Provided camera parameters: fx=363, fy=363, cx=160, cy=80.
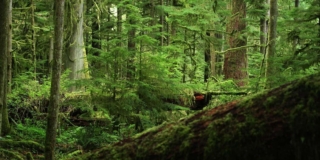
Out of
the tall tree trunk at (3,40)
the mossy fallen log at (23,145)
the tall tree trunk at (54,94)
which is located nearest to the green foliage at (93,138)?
the mossy fallen log at (23,145)

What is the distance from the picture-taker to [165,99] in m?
10.1

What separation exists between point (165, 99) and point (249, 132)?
7.78 meters

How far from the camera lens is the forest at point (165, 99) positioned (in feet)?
7.66

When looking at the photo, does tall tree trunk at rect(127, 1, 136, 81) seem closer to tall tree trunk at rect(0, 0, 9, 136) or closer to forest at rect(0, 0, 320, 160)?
forest at rect(0, 0, 320, 160)

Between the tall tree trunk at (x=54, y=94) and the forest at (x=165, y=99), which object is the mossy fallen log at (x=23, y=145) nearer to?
the forest at (x=165, y=99)

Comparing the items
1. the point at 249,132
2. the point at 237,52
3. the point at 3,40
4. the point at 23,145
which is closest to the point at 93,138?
the point at 23,145

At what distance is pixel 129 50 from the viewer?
9336 mm

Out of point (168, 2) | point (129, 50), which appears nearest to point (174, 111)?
point (129, 50)

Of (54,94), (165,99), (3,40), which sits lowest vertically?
(165,99)

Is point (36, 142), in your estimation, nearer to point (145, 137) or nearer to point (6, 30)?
point (6, 30)

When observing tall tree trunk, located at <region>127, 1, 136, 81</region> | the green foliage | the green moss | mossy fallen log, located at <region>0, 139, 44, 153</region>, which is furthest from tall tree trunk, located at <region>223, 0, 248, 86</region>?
the green moss

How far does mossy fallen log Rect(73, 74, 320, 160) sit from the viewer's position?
220cm

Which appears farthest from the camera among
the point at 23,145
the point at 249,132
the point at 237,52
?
the point at 237,52

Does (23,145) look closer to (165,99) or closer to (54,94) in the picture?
(54,94)
